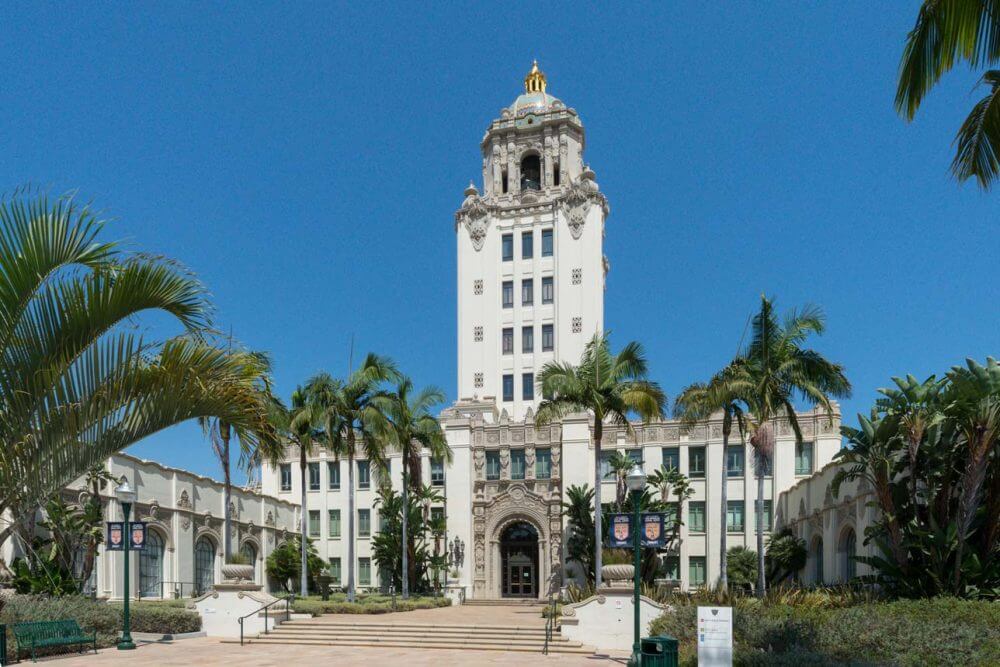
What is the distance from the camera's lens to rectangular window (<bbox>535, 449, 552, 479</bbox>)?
165 ft

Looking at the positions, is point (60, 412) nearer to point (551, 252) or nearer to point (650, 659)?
point (650, 659)

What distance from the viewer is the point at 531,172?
6144 cm

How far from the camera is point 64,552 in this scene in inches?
1097

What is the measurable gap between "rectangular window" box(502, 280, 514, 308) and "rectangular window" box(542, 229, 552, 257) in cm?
310

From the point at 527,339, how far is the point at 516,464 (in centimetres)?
919

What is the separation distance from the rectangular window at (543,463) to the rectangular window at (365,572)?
41.9 feet

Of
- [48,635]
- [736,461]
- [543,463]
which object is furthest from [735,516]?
[48,635]

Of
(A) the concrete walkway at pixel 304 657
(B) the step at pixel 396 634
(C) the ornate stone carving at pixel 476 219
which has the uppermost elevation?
(C) the ornate stone carving at pixel 476 219

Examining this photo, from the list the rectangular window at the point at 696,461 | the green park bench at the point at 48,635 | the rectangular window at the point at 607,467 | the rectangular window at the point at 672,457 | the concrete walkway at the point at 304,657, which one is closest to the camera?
the green park bench at the point at 48,635

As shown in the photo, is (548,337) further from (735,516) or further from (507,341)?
(735,516)

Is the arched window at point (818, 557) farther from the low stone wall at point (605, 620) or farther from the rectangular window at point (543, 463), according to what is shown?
the low stone wall at point (605, 620)

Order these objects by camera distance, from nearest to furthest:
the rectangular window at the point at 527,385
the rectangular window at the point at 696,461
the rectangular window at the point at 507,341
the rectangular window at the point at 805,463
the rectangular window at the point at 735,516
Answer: the rectangular window at the point at 805,463, the rectangular window at the point at 735,516, the rectangular window at the point at 696,461, the rectangular window at the point at 527,385, the rectangular window at the point at 507,341

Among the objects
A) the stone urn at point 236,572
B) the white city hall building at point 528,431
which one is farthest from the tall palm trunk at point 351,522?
the white city hall building at point 528,431

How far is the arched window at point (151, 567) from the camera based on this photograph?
115ft
